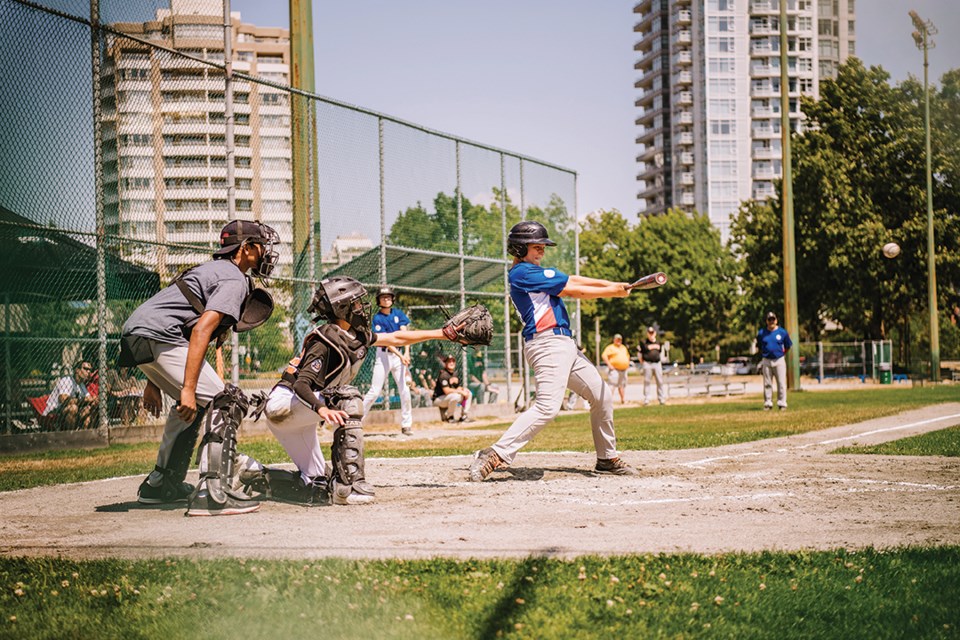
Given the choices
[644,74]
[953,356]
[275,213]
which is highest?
[644,74]

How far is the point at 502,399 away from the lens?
78.7ft

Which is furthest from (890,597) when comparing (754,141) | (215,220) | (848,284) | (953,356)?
(754,141)

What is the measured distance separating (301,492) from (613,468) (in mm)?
2883

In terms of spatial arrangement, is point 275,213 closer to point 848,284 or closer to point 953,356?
point 848,284

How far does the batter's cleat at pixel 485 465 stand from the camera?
834 centimetres

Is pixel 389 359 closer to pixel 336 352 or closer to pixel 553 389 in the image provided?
pixel 553 389

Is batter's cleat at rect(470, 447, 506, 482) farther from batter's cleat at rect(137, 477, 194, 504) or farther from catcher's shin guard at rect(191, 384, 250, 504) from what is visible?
batter's cleat at rect(137, 477, 194, 504)

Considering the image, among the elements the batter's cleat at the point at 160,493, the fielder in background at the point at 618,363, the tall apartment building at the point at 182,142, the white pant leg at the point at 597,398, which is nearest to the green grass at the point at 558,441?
the batter's cleat at the point at 160,493

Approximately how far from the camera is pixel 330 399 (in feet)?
23.6

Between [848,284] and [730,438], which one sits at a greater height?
[848,284]

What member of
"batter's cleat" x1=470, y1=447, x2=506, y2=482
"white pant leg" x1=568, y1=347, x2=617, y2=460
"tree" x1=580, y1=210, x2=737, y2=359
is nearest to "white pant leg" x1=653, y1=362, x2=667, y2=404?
"white pant leg" x1=568, y1=347, x2=617, y2=460

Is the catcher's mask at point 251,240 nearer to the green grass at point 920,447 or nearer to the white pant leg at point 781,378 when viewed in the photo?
the green grass at point 920,447

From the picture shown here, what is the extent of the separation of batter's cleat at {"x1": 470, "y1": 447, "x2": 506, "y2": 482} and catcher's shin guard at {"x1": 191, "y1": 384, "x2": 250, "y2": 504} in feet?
7.14

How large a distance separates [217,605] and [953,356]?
59.7 meters
